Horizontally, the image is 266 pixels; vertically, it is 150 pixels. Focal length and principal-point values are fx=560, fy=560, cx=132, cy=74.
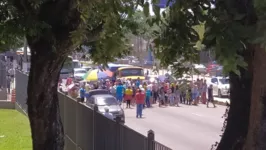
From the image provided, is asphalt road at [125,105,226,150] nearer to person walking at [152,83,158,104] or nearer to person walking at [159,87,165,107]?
person walking at [159,87,165,107]

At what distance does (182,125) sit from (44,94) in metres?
18.7

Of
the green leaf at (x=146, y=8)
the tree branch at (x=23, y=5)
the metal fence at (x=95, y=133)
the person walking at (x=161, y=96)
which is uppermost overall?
the tree branch at (x=23, y=5)

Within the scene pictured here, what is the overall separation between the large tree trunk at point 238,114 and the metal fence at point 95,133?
1.97 m

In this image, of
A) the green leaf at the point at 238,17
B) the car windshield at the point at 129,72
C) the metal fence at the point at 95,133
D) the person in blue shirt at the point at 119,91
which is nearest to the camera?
the green leaf at the point at 238,17

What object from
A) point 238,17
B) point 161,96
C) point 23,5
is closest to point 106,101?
point 161,96

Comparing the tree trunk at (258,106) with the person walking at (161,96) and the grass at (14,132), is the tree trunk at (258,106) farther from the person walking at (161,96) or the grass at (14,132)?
the person walking at (161,96)

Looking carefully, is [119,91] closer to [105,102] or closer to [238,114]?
[105,102]

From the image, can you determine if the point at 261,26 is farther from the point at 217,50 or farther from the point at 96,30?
the point at 96,30

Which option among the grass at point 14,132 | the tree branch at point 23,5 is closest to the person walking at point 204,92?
the grass at point 14,132

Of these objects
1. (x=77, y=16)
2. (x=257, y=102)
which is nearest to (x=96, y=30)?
(x=77, y=16)

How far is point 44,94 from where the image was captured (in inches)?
297

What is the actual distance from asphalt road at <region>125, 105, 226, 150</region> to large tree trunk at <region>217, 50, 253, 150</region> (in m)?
14.1

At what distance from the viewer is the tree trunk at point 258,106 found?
3428mm

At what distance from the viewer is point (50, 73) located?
24.4 ft
